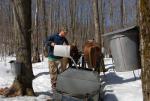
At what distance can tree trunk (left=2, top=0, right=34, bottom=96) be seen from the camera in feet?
32.7

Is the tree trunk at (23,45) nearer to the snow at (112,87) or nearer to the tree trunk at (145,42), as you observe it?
the snow at (112,87)

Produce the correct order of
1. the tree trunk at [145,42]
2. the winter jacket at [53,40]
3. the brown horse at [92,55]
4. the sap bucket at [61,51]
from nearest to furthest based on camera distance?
the tree trunk at [145,42] → the sap bucket at [61,51] → the winter jacket at [53,40] → the brown horse at [92,55]

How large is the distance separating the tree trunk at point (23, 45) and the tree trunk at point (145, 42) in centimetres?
592

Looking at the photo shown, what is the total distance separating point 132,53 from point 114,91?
3.28 feet

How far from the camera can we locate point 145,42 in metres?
4.32

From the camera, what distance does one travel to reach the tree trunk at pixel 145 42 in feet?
14.1

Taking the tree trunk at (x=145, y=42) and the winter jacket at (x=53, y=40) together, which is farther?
the winter jacket at (x=53, y=40)

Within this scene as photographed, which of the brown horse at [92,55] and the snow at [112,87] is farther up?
the brown horse at [92,55]

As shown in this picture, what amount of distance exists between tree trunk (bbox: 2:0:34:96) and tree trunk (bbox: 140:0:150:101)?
19.4 feet

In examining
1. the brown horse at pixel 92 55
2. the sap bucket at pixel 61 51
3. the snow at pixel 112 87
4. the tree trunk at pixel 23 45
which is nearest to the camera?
the snow at pixel 112 87

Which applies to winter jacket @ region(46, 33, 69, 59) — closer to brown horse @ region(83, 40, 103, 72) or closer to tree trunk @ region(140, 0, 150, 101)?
brown horse @ region(83, 40, 103, 72)

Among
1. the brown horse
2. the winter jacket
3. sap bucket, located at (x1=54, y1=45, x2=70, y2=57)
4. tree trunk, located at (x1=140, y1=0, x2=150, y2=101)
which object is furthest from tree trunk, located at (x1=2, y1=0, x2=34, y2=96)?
tree trunk, located at (x1=140, y1=0, x2=150, y2=101)

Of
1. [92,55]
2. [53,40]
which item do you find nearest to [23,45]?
[53,40]

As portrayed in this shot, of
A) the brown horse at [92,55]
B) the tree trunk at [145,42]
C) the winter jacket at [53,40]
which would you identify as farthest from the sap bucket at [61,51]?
the tree trunk at [145,42]
